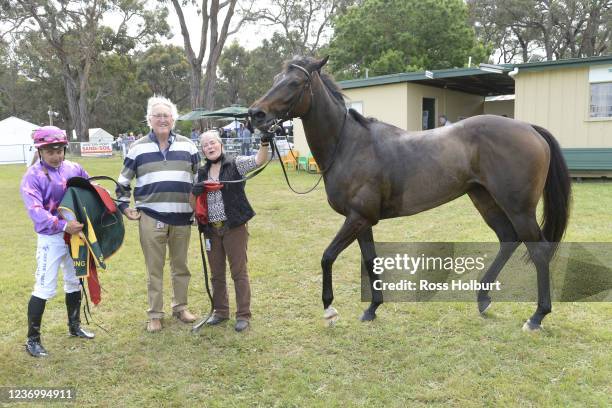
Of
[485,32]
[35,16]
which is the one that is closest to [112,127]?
[35,16]

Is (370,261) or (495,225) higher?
(495,225)

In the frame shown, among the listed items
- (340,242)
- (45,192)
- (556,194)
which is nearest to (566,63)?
(556,194)

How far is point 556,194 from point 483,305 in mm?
1145

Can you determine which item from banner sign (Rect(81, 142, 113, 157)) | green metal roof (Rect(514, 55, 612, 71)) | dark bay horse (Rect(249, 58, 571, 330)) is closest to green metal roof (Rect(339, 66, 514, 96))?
green metal roof (Rect(514, 55, 612, 71))

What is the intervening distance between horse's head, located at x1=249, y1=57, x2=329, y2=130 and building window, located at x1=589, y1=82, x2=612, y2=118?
11.3 meters

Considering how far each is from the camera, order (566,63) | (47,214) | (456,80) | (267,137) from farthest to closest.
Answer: (456,80)
(566,63)
(267,137)
(47,214)

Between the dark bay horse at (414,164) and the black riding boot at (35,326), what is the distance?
7.21 ft

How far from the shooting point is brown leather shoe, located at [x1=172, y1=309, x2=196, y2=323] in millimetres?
4145

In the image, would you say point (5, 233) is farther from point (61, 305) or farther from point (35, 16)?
point (35, 16)

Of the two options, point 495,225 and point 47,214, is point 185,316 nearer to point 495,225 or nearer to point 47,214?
point 47,214

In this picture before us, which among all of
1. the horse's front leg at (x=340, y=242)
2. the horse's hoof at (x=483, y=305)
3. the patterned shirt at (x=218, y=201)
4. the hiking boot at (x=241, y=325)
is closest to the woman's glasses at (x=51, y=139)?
the patterned shirt at (x=218, y=201)

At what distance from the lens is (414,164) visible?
3.77 meters

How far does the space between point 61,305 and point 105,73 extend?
119 feet

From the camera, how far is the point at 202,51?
2062 centimetres
